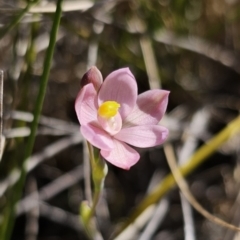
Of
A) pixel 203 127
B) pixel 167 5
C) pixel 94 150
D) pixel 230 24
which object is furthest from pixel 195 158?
pixel 230 24

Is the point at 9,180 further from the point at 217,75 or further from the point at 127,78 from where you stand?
the point at 217,75

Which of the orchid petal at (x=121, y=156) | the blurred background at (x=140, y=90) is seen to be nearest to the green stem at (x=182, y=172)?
the blurred background at (x=140, y=90)

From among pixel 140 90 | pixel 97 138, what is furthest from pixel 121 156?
pixel 140 90

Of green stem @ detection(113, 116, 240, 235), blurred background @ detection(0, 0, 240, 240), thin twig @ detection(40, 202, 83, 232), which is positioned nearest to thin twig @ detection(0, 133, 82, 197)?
blurred background @ detection(0, 0, 240, 240)

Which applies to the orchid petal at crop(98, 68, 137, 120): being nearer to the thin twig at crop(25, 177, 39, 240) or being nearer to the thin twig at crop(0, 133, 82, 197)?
the thin twig at crop(0, 133, 82, 197)

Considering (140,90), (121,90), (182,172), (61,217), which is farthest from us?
(140,90)

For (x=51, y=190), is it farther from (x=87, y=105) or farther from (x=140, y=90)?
(x=87, y=105)
